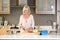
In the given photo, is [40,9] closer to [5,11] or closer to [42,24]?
[42,24]

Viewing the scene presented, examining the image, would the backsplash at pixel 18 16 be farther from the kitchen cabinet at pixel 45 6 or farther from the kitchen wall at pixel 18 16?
the kitchen cabinet at pixel 45 6

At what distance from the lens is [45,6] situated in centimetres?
467

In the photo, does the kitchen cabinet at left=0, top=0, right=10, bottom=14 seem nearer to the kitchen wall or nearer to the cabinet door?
the cabinet door

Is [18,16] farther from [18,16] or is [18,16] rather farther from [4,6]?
[4,6]

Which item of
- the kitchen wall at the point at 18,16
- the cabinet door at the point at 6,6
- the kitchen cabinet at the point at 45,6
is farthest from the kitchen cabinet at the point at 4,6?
the kitchen cabinet at the point at 45,6

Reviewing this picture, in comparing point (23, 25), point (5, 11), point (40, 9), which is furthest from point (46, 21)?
point (23, 25)

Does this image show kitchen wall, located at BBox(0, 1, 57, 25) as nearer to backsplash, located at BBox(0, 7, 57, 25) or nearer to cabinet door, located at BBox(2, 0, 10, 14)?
backsplash, located at BBox(0, 7, 57, 25)

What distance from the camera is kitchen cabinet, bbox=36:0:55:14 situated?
15.1 feet

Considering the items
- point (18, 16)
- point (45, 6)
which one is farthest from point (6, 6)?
point (45, 6)

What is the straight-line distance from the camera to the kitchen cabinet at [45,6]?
461 cm

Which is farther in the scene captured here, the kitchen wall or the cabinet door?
the kitchen wall

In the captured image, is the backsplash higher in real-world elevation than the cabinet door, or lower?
lower

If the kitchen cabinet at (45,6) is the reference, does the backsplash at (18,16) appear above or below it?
below

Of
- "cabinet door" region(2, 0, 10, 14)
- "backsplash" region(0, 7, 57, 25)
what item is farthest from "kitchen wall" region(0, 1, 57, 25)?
"cabinet door" region(2, 0, 10, 14)
